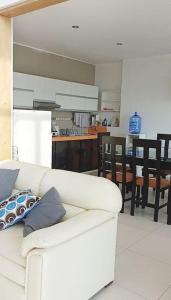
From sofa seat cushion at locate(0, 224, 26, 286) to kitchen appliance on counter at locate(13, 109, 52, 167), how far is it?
6.52 feet

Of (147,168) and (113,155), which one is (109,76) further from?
(147,168)

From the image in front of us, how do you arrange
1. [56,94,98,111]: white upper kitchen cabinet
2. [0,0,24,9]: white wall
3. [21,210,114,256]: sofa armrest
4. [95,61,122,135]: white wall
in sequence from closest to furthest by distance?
[21,210,114,256]: sofa armrest, [0,0,24,9]: white wall, [56,94,98,111]: white upper kitchen cabinet, [95,61,122,135]: white wall

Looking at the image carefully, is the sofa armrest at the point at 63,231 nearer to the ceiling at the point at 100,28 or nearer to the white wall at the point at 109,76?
the ceiling at the point at 100,28

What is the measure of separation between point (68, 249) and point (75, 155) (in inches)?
167

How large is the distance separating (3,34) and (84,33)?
1484mm

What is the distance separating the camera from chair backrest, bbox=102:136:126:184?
3.72 m

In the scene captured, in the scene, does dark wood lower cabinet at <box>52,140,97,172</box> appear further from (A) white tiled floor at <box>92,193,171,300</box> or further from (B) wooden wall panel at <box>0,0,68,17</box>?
(B) wooden wall panel at <box>0,0,68,17</box>

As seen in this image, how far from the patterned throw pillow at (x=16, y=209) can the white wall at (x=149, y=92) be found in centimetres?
423

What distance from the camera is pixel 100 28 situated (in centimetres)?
412

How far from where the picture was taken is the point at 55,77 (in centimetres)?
599

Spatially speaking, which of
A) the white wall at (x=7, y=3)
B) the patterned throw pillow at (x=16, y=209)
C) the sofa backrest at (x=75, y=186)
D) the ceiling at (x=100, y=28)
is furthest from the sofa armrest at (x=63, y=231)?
the ceiling at (x=100, y=28)

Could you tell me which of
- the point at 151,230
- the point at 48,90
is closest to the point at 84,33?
the point at 48,90

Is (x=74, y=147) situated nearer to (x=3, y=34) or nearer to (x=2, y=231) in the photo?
(x=3, y=34)

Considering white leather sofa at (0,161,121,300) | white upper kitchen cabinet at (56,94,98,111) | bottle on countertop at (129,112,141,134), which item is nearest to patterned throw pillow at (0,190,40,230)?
white leather sofa at (0,161,121,300)
